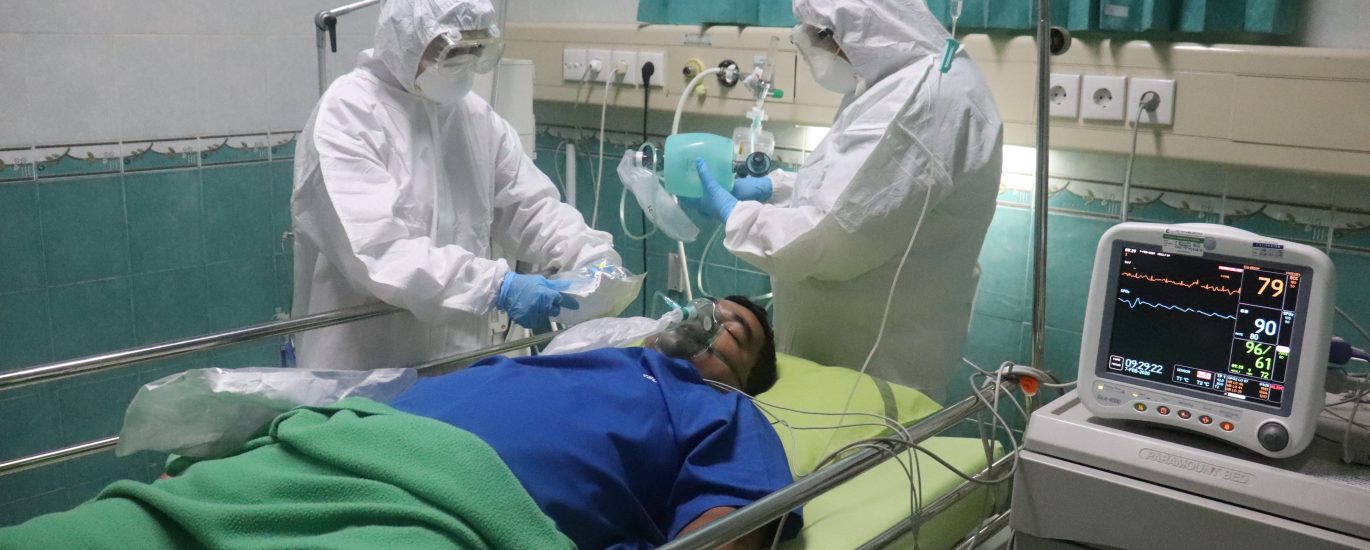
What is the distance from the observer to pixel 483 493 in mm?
1438

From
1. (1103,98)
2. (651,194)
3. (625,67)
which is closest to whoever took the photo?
(1103,98)

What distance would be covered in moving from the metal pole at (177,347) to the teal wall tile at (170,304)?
1.10 metres

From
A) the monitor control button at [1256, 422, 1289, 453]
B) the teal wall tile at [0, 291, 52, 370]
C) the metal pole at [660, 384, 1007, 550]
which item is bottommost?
the teal wall tile at [0, 291, 52, 370]

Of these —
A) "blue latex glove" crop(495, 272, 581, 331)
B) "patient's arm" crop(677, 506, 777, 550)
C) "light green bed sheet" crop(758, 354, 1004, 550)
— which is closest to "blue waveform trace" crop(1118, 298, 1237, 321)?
"light green bed sheet" crop(758, 354, 1004, 550)

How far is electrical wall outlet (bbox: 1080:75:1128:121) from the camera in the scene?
2355 mm

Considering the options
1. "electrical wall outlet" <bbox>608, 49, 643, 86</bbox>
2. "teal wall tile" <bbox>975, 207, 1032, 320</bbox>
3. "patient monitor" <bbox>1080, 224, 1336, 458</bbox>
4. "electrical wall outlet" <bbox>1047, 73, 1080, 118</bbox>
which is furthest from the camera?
"electrical wall outlet" <bbox>608, 49, 643, 86</bbox>

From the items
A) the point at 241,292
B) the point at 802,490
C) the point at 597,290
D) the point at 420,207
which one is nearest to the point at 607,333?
the point at 597,290

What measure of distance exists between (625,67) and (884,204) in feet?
4.49

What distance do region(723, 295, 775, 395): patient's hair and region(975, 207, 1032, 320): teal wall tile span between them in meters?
0.72

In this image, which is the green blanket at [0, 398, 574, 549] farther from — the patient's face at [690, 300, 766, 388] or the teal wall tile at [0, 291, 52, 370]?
the teal wall tile at [0, 291, 52, 370]

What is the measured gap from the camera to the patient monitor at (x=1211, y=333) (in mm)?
1366

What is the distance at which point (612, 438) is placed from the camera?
1.69 meters

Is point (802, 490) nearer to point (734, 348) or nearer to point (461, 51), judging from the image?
point (734, 348)

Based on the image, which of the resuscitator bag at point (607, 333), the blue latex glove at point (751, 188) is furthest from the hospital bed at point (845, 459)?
the blue latex glove at point (751, 188)
